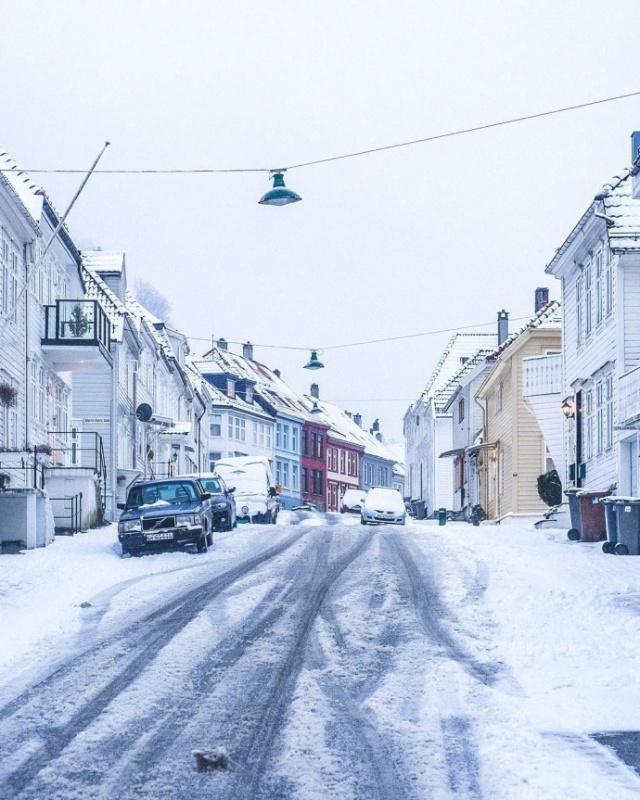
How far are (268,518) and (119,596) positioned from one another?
24740mm

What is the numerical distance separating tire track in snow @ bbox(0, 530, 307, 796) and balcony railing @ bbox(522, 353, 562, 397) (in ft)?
62.8

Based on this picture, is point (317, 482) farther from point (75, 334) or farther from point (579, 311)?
point (579, 311)

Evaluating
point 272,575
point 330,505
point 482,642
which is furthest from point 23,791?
point 330,505

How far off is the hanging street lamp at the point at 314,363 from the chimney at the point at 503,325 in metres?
16.2

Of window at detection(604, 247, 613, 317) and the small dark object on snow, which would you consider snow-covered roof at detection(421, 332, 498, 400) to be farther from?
the small dark object on snow

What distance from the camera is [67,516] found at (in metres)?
31.1

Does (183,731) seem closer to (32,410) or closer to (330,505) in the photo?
(32,410)

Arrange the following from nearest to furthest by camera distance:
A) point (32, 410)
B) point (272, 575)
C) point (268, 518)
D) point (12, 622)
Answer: point (12, 622), point (272, 575), point (32, 410), point (268, 518)

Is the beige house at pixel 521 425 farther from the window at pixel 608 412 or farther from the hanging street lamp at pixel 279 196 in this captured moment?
the hanging street lamp at pixel 279 196

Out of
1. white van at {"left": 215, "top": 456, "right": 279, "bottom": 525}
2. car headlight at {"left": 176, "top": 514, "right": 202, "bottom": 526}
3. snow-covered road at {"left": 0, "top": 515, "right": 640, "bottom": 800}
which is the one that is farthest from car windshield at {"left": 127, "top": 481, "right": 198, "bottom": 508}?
white van at {"left": 215, "top": 456, "right": 279, "bottom": 525}

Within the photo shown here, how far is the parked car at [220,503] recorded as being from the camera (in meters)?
32.8

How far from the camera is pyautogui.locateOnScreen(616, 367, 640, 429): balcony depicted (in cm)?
2542

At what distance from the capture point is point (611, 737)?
9.62 m

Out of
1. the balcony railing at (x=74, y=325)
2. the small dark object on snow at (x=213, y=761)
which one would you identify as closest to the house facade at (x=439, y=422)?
the balcony railing at (x=74, y=325)
